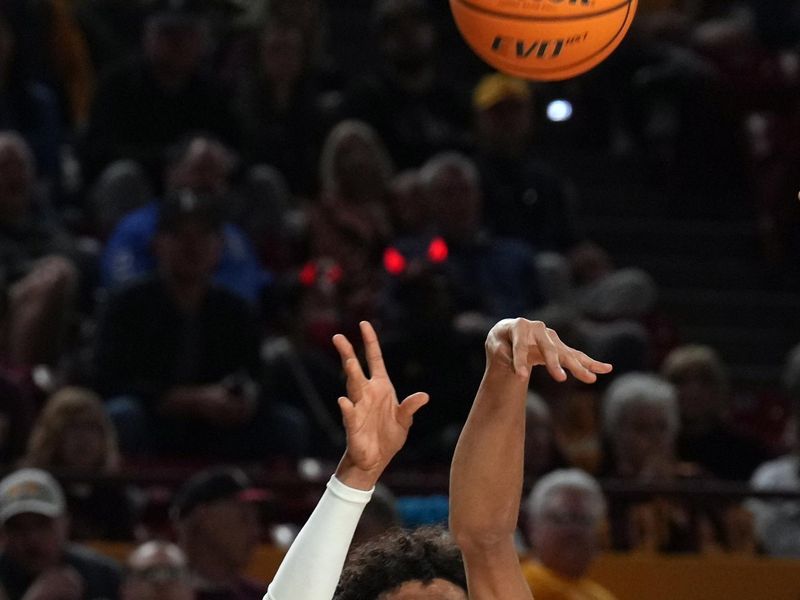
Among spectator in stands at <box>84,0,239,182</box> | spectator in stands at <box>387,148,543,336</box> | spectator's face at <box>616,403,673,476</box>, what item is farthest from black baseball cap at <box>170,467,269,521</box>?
spectator in stands at <box>84,0,239,182</box>

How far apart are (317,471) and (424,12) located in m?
4.32

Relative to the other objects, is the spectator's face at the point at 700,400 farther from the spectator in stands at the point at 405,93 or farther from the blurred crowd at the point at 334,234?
the spectator in stands at the point at 405,93

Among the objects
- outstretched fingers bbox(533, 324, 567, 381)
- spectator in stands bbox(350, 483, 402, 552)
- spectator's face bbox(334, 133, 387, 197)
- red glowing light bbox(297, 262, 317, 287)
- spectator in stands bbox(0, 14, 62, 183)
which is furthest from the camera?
spectator in stands bbox(0, 14, 62, 183)

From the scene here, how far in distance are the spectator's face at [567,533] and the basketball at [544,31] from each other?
274 centimetres

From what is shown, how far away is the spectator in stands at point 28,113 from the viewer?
1061cm

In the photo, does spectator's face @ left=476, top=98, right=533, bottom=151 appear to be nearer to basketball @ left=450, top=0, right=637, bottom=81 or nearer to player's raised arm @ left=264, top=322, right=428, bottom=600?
basketball @ left=450, top=0, right=637, bottom=81

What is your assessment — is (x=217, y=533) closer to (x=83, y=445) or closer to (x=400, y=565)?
(x=83, y=445)

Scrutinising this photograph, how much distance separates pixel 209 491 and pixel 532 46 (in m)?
3.06

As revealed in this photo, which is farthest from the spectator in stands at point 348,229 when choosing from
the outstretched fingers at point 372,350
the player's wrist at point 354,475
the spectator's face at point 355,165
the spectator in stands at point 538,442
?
the player's wrist at point 354,475

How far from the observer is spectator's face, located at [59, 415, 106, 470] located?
7.63m

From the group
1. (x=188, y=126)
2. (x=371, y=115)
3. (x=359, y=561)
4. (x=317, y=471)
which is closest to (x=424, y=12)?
(x=371, y=115)

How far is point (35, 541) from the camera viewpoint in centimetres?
694

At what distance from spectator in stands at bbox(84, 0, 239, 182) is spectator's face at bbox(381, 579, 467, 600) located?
295 inches

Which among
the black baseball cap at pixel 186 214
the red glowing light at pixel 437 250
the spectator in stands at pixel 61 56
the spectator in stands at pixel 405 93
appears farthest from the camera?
the spectator in stands at pixel 61 56
